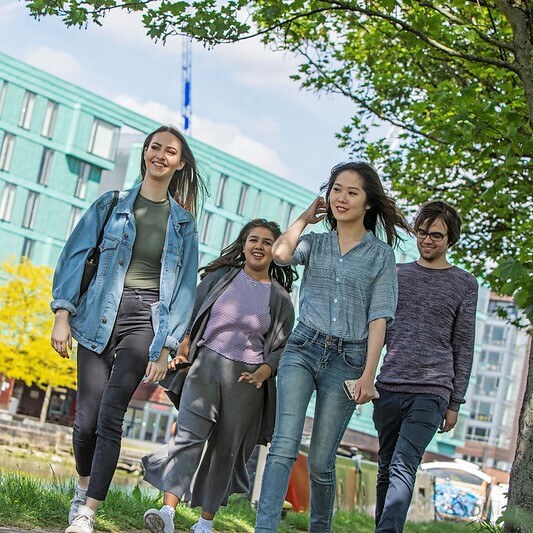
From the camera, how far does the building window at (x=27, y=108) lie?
6862 centimetres

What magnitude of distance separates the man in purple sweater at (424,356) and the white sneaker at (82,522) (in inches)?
70.4

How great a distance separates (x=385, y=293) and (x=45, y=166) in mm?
65012

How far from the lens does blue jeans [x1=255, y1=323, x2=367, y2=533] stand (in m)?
6.09

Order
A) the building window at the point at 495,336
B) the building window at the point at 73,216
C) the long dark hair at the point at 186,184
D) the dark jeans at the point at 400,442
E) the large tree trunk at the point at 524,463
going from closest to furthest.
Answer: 1. the dark jeans at the point at 400,442
2. the long dark hair at the point at 186,184
3. the large tree trunk at the point at 524,463
4. the building window at the point at 73,216
5. the building window at the point at 495,336

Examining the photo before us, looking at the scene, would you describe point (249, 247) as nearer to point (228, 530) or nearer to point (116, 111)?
point (228, 530)

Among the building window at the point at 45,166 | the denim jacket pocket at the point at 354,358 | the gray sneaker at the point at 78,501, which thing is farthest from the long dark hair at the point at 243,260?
the building window at the point at 45,166

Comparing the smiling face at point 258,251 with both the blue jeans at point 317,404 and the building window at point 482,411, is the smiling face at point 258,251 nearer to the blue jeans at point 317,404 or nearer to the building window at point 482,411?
the blue jeans at point 317,404

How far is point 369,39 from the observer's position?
20688 mm

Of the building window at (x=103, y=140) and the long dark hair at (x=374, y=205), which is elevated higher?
the building window at (x=103, y=140)

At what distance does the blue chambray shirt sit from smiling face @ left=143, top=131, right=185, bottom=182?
2.78 ft

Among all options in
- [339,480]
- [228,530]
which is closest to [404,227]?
[228,530]

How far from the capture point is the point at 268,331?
764cm

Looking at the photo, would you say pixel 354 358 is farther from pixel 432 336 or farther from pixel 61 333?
pixel 61 333

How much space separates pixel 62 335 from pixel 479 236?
14.9m
